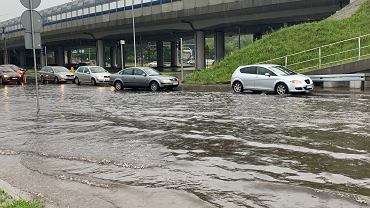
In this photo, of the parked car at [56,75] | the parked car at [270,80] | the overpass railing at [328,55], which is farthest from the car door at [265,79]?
the parked car at [56,75]

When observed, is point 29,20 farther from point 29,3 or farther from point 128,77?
point 128,77

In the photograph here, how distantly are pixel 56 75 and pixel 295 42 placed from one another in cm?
2200

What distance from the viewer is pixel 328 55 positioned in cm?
2523

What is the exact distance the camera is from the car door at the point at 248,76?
2123 centimetres

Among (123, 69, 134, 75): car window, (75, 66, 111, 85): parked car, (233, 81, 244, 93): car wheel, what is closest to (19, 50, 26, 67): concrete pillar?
(75, 66, 111, 85): parked car

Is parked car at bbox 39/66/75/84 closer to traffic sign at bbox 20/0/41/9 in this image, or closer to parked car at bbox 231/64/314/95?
parked car at bbox 231/64/314/95

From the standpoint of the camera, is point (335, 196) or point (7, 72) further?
point (7, 72)

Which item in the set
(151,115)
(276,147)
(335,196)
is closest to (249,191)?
(335,196)

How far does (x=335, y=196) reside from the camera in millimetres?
5520

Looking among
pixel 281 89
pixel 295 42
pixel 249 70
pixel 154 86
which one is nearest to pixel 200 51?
pixel 295 42

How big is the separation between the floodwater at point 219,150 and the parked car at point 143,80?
34.0 ft

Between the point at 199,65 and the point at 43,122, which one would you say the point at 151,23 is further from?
the point at 43,122

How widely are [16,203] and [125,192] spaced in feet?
4.99

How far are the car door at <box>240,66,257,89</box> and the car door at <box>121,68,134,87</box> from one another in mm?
8025
